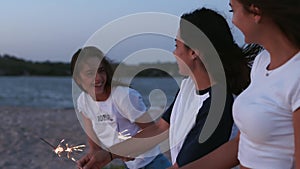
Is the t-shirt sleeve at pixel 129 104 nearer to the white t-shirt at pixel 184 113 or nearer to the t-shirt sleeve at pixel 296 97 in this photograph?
the white t-shirt at pixel 184 113

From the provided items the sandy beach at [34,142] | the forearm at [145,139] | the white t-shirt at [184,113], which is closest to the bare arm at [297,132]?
the white t-shirt at [184,113]

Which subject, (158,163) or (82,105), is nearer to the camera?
(158,163)

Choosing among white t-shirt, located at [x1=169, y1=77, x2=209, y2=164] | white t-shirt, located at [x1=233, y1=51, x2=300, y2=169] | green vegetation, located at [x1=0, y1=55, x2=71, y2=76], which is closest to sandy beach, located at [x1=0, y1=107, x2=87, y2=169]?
white t-shirt, located at [x1=169, y1=77, x2=209, y2=164]

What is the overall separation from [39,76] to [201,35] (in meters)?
61.8

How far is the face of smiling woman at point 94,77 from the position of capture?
3355mm

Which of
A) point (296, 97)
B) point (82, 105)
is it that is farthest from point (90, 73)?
point (296, 97)

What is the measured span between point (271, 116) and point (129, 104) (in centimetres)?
176

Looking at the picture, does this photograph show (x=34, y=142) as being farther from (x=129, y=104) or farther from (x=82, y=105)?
(x=129, y=104)

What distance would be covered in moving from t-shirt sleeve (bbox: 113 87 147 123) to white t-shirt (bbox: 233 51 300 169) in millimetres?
1601

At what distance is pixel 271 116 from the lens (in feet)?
5.15

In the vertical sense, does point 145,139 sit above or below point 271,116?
below

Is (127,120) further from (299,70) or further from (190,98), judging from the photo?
(299,70)

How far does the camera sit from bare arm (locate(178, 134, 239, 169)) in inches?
74.5

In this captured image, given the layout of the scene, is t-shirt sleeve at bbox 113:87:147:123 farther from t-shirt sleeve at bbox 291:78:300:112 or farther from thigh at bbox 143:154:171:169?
t-shirt sleeve at bbox 291:78:300:112
